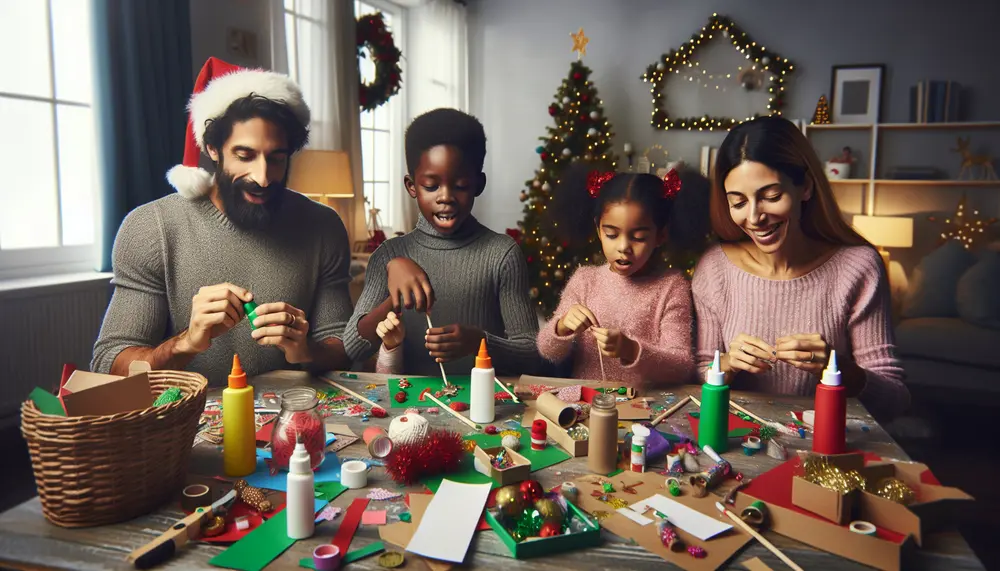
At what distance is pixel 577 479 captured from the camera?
1.24m

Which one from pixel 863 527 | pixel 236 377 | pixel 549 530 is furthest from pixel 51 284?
pixel 863 527

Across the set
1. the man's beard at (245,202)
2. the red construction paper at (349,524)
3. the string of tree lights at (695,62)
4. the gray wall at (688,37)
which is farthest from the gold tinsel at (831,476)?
the string of tree lights at (695,62)

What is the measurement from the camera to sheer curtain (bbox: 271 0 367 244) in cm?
430

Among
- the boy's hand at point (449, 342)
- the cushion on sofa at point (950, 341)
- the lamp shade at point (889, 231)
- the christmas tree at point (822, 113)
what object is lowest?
the cushion on sofa at point (950, 341)

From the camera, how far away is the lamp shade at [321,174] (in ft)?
12.1

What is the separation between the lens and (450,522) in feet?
3.51

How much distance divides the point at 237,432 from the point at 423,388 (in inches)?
23.5

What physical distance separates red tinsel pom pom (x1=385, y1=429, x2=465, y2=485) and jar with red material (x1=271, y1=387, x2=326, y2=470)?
129 mm

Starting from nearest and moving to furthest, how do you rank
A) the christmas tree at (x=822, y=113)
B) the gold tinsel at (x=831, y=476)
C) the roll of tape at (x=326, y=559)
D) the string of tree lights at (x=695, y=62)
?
1. the roll of tape at (x=326, y=559)
2. the gold tinsel at (x=831, y=476)
3. the christmas tree at (x=822, y=113)
4. the string of tree lights at (x=695, y=62)

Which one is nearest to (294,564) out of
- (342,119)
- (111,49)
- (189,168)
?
(189,168)

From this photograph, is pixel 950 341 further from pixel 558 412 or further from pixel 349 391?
pixel 349 391

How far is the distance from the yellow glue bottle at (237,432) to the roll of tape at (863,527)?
0.99 m

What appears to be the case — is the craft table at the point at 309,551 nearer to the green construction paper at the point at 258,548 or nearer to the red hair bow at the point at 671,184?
the green construction paper at the point at 258,548

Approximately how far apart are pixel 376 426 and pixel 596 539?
2.02 feet
